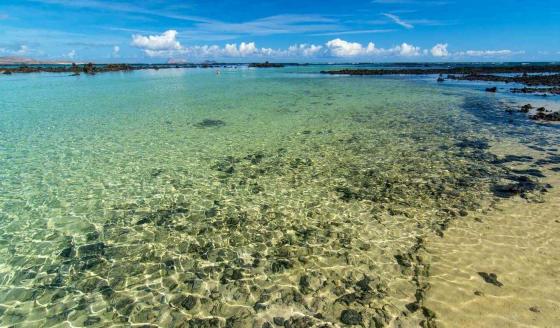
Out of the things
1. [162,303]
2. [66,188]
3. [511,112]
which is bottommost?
[162,303]

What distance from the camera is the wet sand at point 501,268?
729 cm

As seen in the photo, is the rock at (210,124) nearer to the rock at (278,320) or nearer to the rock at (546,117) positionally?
the rock at (278,320)

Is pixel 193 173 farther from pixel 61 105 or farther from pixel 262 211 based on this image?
pixel 61 105

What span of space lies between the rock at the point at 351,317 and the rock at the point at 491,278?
392 centimetres

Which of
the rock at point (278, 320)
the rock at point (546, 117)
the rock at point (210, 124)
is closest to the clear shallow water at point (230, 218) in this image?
the rock at point (278, 320)

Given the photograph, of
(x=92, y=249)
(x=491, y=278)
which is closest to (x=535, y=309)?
(x=491, y=278)

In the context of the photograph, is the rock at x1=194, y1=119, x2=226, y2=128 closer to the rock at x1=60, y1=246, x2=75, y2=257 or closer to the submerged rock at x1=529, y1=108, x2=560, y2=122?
the rock at x1=60, y1=246, x2=75, y2=257

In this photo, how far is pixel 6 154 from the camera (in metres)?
18.5

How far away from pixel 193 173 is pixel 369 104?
94.0ft

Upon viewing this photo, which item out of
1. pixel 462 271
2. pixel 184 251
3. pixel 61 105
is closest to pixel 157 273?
pixel 184 251

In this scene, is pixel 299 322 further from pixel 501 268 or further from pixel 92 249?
pixel 92 249

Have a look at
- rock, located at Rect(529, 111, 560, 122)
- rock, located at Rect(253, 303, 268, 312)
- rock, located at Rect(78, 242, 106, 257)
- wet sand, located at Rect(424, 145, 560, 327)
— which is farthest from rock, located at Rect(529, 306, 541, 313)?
rock, located at Rect(529, 111, 560, 122)

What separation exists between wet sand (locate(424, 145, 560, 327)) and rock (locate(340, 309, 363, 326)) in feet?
5.99

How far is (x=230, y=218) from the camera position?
1180 centimetres
